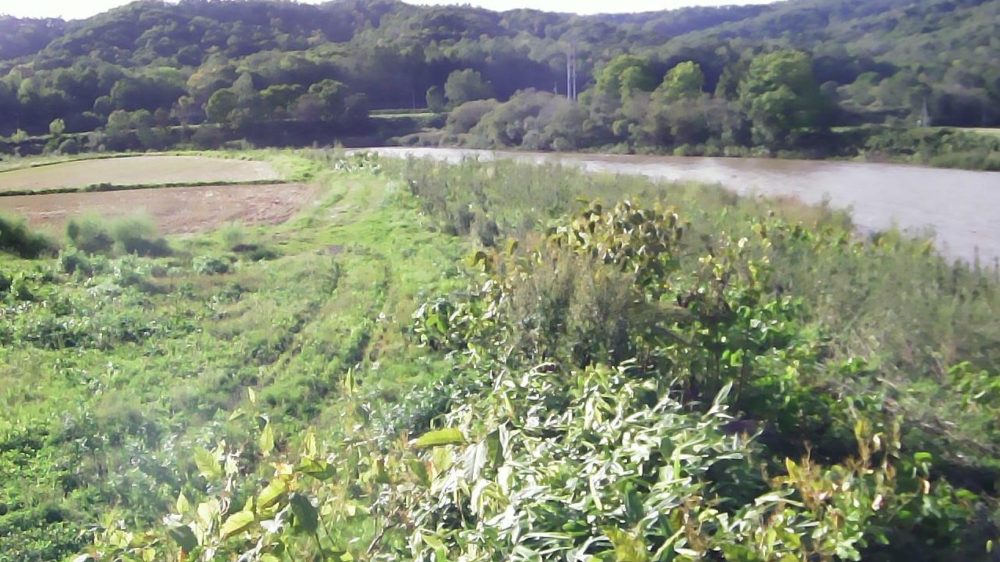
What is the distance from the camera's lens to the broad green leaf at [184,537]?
83.1 inches

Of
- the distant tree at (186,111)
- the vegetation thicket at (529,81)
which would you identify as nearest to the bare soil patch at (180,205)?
the vegetation thicket at (529,81)

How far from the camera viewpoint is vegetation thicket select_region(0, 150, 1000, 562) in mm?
2346

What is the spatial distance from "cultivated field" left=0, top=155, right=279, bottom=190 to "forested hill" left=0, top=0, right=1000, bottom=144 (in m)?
7.90

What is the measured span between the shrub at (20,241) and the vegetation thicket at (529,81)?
702 inches

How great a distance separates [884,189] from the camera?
16.0m

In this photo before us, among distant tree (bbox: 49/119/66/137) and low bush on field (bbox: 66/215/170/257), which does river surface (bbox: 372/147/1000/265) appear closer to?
low bush on field (bbox: 66/215/170/257)

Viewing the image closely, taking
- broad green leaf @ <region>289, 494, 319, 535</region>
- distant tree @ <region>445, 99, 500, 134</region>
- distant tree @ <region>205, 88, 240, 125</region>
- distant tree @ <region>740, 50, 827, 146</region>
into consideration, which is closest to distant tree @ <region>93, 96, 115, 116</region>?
distant tree @ <region>205, 88, 240, 125</region>

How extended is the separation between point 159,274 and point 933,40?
2501 centimetres

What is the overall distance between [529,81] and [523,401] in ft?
120

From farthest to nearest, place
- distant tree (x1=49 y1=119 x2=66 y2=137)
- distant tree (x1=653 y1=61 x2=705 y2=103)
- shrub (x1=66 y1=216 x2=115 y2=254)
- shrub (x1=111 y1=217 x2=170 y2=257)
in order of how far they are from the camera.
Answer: distant tree (x1=49 y1=119 x2=66 y2=137) → distant tree (x1=653 y1=61 x2=705 y2=103) → shrub (x1=66 y1=216 x2=115 y2=254) → shrub (x1=111 y1=217 x2=170 y2=257)

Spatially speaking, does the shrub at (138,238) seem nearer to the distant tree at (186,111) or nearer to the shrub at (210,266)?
the shrub at (210,266)

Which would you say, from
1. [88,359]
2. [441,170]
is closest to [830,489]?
[88,359]

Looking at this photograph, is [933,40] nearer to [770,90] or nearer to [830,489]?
[770,90]

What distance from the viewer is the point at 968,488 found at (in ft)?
12.6
